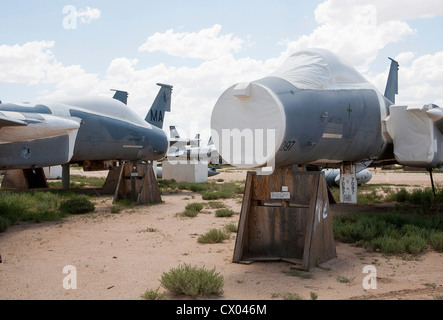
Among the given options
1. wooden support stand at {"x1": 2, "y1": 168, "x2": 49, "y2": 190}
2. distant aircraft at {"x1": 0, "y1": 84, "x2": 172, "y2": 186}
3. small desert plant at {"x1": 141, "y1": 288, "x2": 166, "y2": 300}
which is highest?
distant aircraft at {"x1": 0, "y1": 84, "x2": 172, "y2": 186}

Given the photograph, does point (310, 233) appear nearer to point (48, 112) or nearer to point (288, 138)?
point (288, 138)

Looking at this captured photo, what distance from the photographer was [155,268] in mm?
5598

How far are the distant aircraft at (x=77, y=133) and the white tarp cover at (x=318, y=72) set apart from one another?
18.9 feet


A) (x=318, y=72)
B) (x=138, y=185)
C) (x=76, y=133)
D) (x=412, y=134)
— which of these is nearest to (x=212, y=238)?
(x=318, y=72)

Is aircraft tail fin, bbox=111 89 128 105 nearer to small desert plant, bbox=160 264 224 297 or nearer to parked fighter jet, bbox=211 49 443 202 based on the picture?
parked fighter jet, bbox=211 49 443 202

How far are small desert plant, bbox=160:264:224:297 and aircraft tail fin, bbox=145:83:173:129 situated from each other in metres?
17.2

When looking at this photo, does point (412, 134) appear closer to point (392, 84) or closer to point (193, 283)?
point (392, 84)

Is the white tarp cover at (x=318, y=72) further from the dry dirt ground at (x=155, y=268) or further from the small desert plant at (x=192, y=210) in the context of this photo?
the small desert plant at (x=192, y=210)

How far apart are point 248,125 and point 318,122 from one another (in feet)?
4.16

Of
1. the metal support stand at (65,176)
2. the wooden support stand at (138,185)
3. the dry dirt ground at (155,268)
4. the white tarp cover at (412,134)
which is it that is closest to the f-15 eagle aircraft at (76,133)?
the wooden support stand at (138,185)

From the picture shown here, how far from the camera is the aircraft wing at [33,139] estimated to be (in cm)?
869

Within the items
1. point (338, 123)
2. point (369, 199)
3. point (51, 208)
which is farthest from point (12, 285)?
point (369, 199)

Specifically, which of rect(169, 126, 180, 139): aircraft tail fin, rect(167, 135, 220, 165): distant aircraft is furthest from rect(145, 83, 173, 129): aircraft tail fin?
rect(169, 126, 180, 139): aircraft tail fin

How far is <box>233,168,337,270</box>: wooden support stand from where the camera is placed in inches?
225
